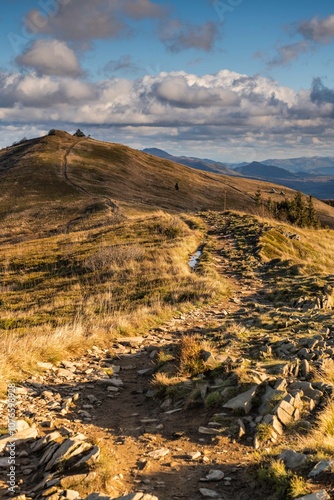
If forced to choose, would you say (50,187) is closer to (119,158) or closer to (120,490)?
(119,158)

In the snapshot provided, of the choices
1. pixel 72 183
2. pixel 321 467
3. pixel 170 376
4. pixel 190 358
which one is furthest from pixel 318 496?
pixel 72 183

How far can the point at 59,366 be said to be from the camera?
1062 centimetres

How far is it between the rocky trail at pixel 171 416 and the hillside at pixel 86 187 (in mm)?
41287

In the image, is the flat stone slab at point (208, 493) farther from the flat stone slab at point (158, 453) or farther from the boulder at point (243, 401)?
the boulder at point (243, 401)

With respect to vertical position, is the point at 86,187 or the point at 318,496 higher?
the point at 86,187

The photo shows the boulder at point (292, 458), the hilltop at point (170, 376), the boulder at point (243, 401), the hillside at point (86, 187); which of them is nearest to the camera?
the boulder at point (292, 458)

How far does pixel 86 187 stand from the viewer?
84188mm

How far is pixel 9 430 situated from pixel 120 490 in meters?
2.42

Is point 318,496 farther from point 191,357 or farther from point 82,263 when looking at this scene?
point 82,263

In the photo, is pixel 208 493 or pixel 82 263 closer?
pixel 208 493

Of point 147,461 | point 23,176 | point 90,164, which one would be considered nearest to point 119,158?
point 90,164

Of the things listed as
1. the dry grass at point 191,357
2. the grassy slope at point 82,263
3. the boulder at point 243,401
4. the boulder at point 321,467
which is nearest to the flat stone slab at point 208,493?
the boulder at point 321,467

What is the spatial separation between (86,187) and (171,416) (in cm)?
7887

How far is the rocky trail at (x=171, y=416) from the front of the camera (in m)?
5.94
